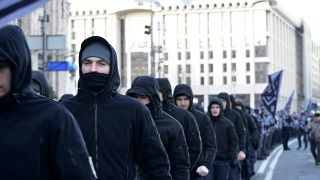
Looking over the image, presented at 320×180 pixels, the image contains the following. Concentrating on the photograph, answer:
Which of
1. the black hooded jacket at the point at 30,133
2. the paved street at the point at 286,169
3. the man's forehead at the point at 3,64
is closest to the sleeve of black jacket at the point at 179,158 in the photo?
the black hooded jacket at the point at 30,133

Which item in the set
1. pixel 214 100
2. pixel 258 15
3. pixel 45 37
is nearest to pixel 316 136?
pixel 45 37

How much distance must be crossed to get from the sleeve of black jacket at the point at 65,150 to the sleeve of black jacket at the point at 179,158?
124 inches

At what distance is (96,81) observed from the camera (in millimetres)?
4324

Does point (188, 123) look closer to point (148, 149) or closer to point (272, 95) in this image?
point (148, 149)

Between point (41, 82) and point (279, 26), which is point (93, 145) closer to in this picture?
point (41, 82)

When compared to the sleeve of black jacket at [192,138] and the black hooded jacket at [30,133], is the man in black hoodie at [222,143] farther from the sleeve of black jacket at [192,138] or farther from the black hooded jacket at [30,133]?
the black hooded jacket at [30,133]

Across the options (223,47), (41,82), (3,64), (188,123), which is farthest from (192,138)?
(223,47)

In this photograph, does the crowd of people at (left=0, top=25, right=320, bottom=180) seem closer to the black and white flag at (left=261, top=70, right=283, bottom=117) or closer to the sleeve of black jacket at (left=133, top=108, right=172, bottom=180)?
the sleeve of black jacket at (left=133, top=108, right=172, bottom=180)

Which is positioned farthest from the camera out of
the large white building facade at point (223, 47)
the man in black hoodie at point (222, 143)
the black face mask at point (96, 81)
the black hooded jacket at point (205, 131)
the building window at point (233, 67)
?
the building window at point (233, 67)

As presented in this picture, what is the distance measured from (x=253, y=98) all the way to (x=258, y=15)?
13.9 metres

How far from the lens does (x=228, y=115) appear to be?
12.4m

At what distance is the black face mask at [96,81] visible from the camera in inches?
169

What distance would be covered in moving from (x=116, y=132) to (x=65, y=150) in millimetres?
1434

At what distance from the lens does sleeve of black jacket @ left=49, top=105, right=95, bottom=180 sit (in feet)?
9.18
